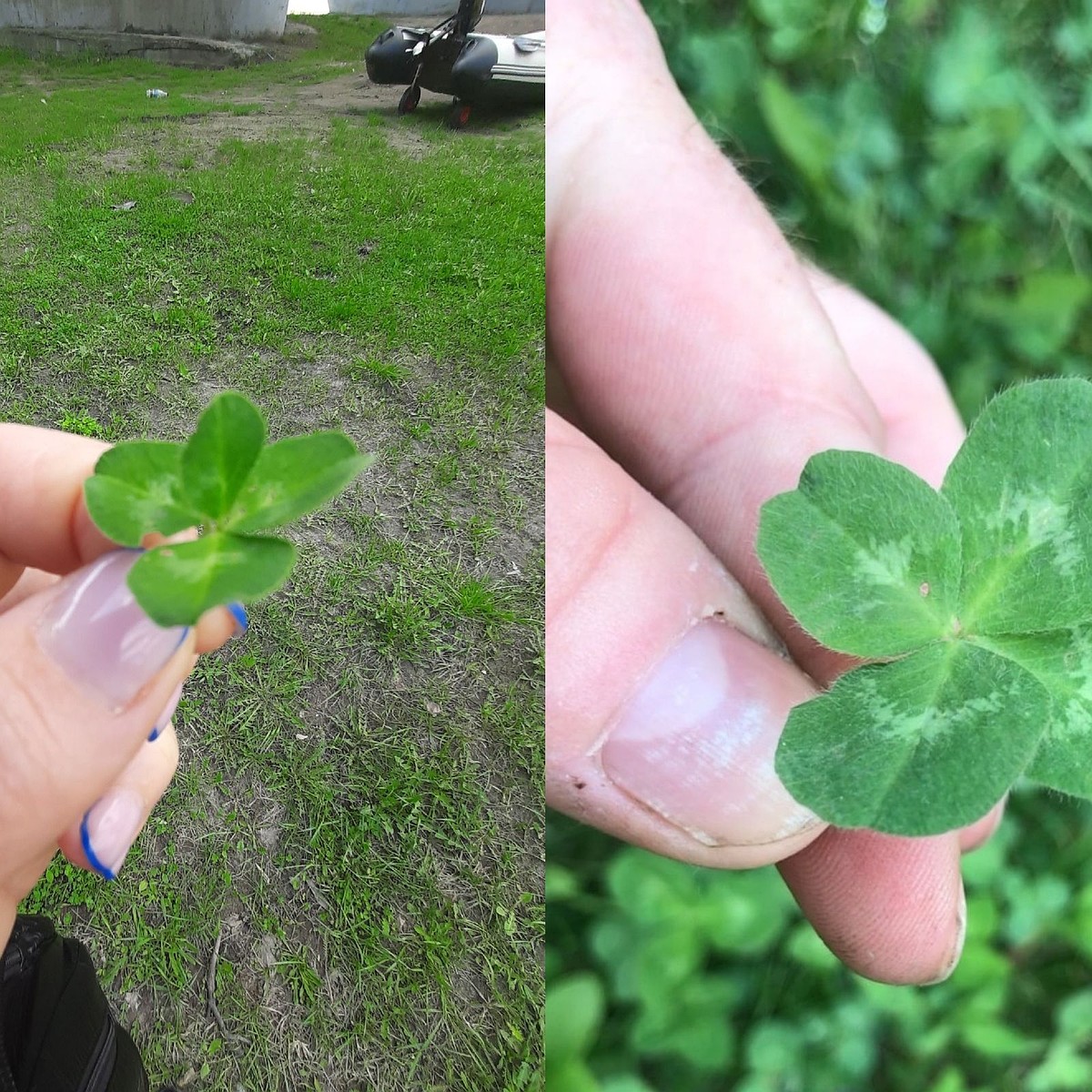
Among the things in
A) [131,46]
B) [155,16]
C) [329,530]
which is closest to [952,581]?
[329,530]

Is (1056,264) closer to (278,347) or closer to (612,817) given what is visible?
(612,817)

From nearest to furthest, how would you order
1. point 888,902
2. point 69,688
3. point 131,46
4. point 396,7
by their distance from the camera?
1. point 69,688
2. point 888,902
3. point 396,7
4. point 131,46

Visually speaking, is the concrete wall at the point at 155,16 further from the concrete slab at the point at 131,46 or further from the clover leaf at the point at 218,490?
the clover leaf at the point at 218,490

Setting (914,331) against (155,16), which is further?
(155,16)

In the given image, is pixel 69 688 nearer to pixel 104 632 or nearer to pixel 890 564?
pixel 104 632

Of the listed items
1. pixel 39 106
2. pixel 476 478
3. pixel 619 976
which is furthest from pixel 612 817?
pixel 39 106

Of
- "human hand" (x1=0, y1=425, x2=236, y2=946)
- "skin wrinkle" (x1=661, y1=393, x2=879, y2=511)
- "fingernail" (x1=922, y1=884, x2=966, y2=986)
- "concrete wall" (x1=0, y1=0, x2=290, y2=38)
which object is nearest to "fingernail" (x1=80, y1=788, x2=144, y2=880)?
"human hand" (x1=0, y1=425, x2=236, y2=946)
